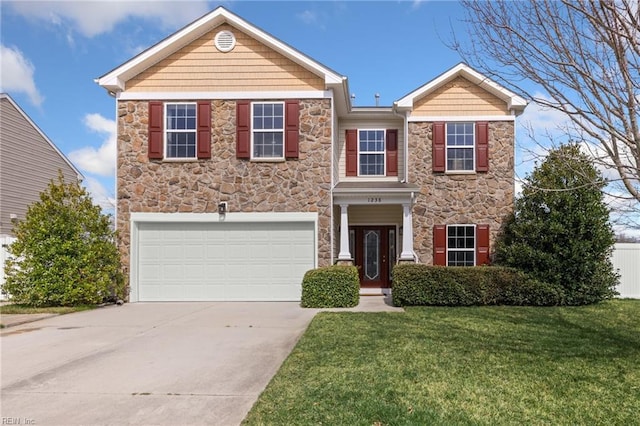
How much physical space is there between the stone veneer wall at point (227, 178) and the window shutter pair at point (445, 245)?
3.83 m

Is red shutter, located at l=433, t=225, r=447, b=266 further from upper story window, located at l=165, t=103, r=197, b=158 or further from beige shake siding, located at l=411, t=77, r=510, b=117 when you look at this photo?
upper story window, located at l=165, t=103, r=197, b=158

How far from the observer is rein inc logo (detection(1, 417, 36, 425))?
14.4ft

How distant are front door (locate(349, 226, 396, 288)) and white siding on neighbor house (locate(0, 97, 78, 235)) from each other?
45.1 ft

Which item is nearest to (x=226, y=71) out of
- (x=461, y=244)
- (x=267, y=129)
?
(x=267, y=129)

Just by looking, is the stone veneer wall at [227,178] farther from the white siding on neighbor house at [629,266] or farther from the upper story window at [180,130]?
the white siding on neighbor house at [629,266]

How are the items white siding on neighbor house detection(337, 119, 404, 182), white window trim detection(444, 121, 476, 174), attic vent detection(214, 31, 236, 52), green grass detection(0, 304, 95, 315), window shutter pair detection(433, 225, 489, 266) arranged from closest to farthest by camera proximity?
green grass detection(0, 304, 95, 315)
attic vent detection(214, 31, 236, 52)
window shutter pair detection(433, 225, 489, 266)
white window trim detection(444, 121, 476, 174)
white siding on neighbor house detection(337, 119, 404, 182)

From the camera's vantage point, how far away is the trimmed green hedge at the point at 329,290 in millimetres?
11867

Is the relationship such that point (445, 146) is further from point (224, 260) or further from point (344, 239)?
point (224, 260)

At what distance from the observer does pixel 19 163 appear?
19.9 m

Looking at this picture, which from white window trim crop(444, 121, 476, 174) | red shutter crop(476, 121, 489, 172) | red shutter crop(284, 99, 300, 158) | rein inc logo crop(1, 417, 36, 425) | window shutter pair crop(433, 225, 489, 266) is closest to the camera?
rein inc logo crop(1, 417, 36, 425)

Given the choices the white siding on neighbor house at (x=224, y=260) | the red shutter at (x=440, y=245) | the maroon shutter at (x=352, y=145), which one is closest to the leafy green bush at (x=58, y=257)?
the white siding on neighbor house at (x=224, y=260)

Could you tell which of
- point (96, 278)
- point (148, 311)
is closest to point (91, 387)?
point (148, 311)

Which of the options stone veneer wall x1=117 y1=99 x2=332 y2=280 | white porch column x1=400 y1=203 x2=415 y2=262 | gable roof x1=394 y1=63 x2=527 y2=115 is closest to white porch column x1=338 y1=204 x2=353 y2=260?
stone veneer wall x1=117 y1=99 x2=332 y2=280

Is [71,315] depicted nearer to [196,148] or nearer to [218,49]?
[196,148]
